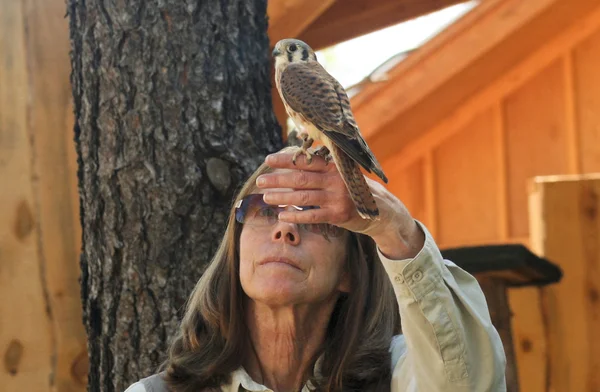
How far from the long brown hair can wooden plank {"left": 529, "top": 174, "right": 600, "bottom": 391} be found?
161 centimetres

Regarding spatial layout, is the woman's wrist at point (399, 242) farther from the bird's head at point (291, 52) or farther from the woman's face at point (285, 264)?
the bird's head at point (291, 52)

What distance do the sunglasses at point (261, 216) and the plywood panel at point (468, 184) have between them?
3.85 meters

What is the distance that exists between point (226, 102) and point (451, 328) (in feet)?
4.09

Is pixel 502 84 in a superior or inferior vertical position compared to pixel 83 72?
superior

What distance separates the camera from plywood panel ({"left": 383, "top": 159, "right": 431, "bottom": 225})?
645cm

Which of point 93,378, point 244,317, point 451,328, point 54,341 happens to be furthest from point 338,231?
point 54,341

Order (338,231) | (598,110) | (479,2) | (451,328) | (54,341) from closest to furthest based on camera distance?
(451,328) → (338,231) → (54,341) → (479,2) → (598,110)

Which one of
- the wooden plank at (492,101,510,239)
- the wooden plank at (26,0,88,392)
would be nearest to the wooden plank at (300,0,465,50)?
the wooden plank at (26,0,88,392)

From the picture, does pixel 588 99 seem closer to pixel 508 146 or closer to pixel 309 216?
pixel 508 146

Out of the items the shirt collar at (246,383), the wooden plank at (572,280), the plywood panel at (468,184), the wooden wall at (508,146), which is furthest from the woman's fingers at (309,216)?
the plywood panel at (468,184)

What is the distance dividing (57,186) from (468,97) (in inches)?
124

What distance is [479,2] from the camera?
5.37 meters

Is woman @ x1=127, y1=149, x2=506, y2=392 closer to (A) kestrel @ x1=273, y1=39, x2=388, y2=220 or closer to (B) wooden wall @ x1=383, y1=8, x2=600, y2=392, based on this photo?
(A) kestrel @ x1=273, y1=39, x2=388, y2=220

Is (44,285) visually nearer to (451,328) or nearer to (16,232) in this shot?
(16,232)
